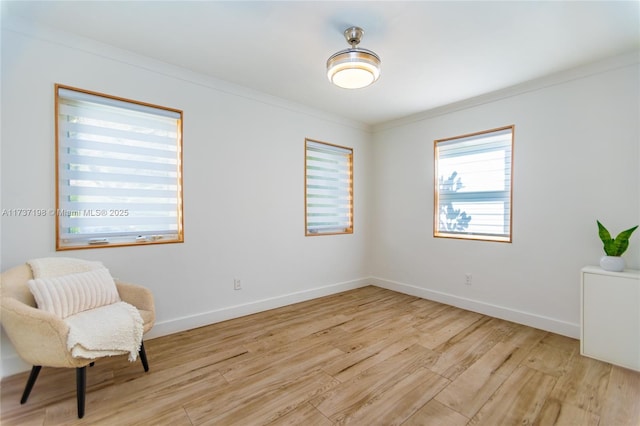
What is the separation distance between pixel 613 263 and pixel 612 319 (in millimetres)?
453

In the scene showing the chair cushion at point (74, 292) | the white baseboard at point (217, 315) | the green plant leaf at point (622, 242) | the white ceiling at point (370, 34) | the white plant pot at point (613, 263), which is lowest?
the white baseboard at point (217, 315)

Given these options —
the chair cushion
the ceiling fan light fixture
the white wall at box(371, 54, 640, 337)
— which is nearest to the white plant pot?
the white wall at box(371, 54, 640, 337)

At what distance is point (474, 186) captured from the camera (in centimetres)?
355

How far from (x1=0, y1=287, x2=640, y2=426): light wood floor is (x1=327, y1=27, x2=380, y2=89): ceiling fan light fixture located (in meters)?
2.34

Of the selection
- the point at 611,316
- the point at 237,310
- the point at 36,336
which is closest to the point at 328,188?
the point at 237,310

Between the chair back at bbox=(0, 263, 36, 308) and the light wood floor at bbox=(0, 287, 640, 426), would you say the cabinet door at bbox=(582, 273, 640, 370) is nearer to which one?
the light wood floor at bbox=(0, 287, 640, 426)

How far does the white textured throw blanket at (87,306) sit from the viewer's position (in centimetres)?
167

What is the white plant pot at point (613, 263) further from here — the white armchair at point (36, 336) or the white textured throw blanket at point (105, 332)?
the white armchair at point (36, 336)

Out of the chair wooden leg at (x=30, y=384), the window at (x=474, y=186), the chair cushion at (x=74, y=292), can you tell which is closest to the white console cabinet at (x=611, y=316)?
the window at (x=474, y=186)

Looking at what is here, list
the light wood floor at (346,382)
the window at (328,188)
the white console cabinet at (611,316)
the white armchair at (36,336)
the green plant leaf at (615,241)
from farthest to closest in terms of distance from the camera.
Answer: the window at (328,188), the green plant leaf at (615,241), the white console cabinet at (611,316), the light wood floor at (346,382), the white armchair at (36,336)

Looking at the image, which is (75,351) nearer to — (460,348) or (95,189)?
(95,189)

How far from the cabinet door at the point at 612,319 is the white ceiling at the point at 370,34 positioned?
196 cm

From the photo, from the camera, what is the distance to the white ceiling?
1.97 m

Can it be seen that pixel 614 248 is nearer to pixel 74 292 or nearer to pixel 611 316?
pixel 611 316
